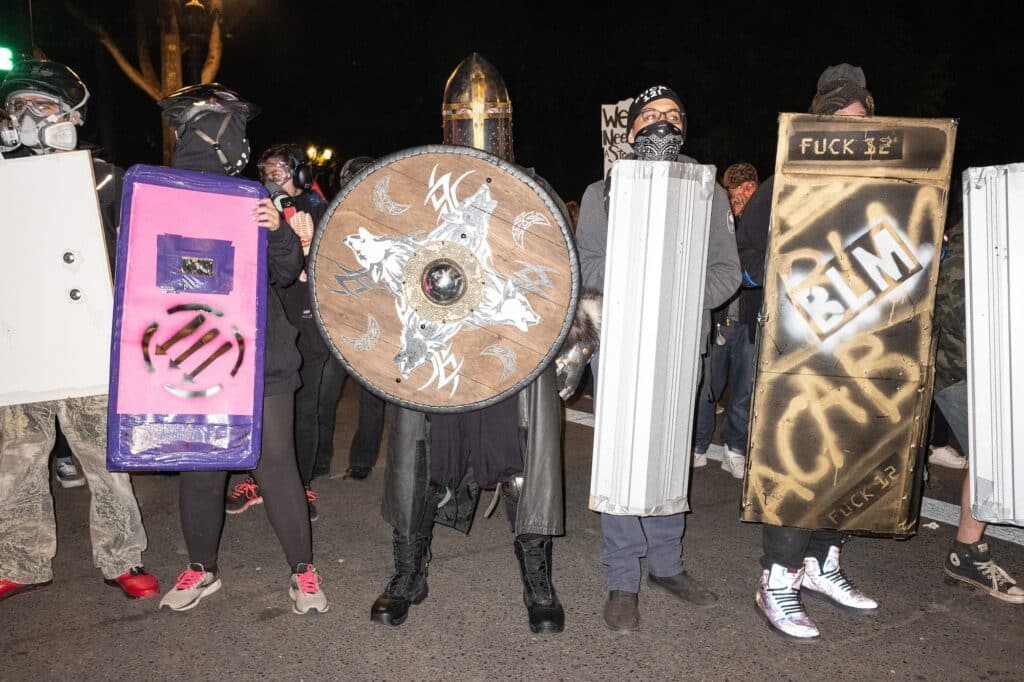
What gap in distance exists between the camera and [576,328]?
296 centimetres

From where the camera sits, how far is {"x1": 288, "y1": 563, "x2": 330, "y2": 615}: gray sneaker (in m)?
3.11

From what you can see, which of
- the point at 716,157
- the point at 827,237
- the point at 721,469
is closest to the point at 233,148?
the point at 827,237

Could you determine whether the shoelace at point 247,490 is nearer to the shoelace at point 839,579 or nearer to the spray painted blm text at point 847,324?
the spray painted blm text at point 847,324

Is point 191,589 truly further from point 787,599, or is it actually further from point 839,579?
point 839,579

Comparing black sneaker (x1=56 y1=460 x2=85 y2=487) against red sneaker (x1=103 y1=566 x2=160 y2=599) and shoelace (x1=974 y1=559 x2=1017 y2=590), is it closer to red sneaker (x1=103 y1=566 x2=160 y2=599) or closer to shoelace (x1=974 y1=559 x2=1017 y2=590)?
red sneaker (x1=103 y1=566 x2=160 y2=599)

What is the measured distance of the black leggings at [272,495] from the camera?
3.04 meters

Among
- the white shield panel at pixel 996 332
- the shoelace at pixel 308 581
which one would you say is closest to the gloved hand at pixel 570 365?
the shoelace at pixel 308 581

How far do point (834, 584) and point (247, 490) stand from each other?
3.07 m

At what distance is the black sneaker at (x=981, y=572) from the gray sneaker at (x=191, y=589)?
3058mm

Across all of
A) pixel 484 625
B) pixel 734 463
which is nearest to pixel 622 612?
pixel 484 625

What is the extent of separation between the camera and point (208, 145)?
2963 mm

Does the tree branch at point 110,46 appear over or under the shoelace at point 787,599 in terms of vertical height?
over

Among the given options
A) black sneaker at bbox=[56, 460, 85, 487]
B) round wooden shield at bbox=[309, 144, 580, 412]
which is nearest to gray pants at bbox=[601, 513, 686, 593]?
round wooden shield at bbox=[309, 144, 580, 412]

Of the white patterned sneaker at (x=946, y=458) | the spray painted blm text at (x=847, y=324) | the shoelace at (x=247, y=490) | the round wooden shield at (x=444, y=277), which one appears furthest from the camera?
the white patterned sneaker at (x=946, y=458)
